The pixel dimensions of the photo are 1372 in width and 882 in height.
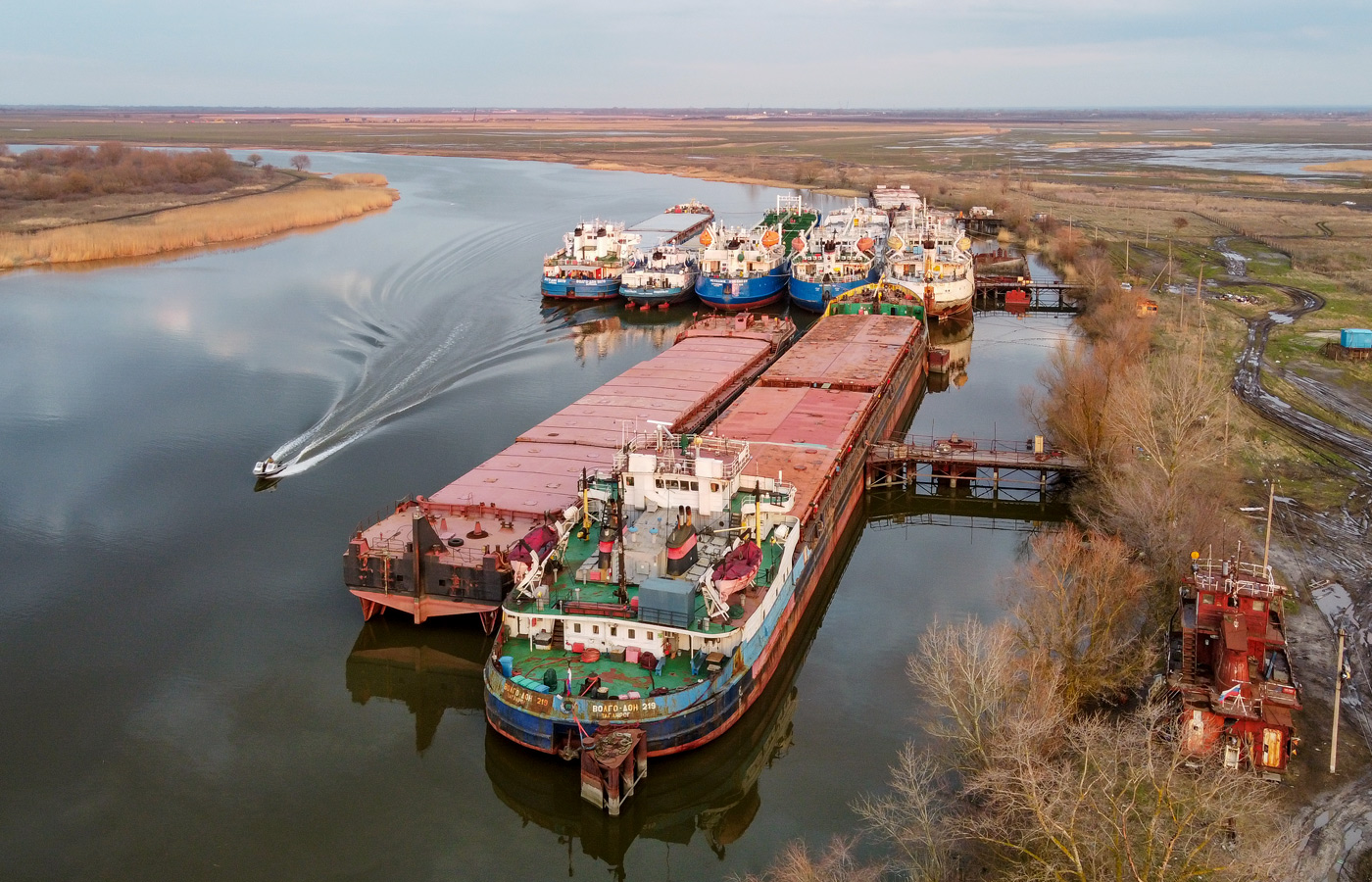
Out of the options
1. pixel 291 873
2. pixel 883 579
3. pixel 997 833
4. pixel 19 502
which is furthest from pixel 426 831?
pixel 19 502

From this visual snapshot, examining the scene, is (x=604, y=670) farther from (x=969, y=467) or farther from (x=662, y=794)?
(x=969, y=467)

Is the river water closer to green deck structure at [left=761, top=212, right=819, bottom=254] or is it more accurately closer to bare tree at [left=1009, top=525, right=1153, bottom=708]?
bare tree at [left=1009, top=525, right=1153, bottom=708]

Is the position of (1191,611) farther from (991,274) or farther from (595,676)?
(991,274)

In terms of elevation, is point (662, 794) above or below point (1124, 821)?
below

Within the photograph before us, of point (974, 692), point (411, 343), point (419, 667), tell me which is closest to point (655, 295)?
point (411, 343)

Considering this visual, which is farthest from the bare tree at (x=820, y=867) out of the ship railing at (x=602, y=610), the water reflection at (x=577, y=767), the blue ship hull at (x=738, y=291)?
the blue ship hull at (x=738, y=291)

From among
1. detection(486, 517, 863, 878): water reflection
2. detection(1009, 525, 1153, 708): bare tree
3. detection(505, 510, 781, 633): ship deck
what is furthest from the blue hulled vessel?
detection(486, 517, 863, 878): water reflection
